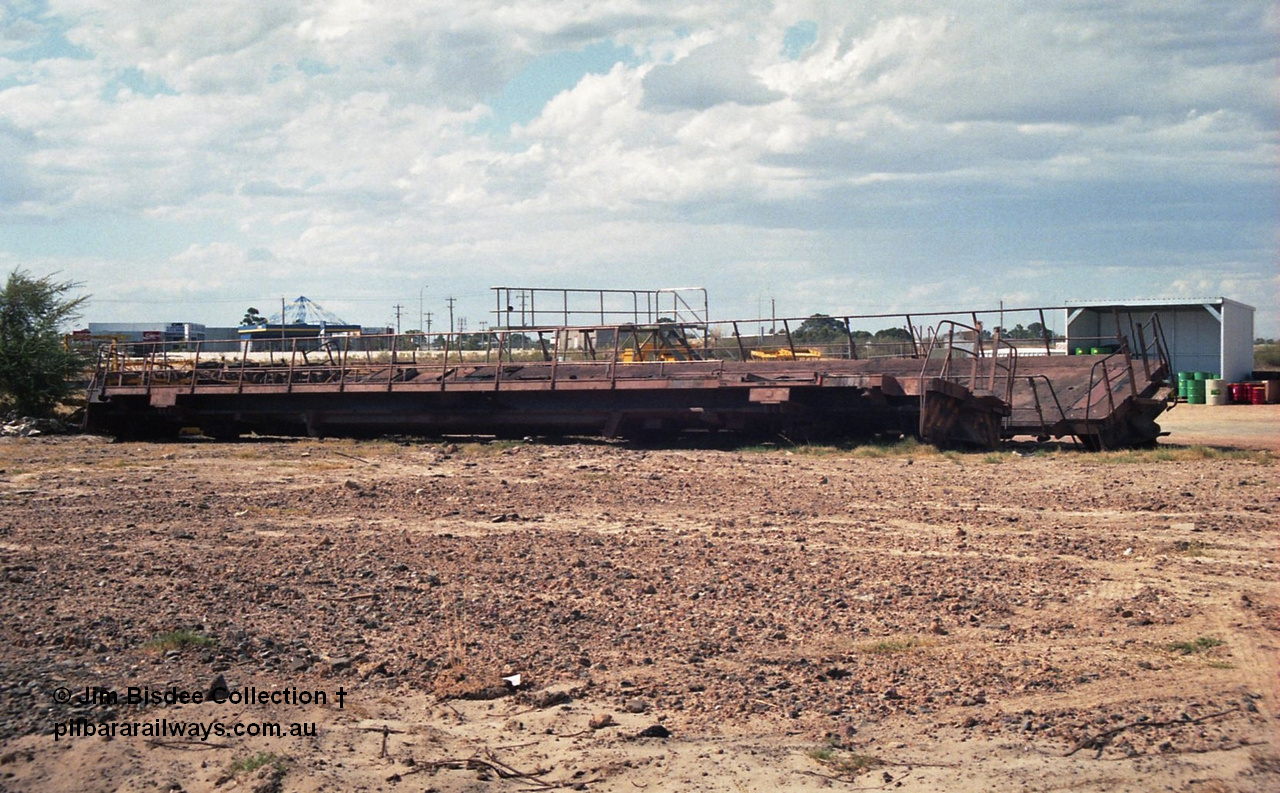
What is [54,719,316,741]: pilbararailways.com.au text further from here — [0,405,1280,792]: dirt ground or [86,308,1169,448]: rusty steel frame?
[86,308,1169,448]: rusty steel frame

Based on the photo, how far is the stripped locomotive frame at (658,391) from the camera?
64.1 feet

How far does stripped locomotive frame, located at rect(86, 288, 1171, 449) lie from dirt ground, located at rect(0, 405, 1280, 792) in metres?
5.16

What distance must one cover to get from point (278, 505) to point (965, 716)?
10.3m

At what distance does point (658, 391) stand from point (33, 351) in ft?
68.9

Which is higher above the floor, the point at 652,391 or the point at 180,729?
the point at 652,391

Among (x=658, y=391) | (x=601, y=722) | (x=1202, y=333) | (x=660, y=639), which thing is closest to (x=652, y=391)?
(x=658, y=391)

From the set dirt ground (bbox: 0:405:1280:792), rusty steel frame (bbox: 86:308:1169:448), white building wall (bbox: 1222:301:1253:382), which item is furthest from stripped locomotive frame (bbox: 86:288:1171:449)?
white building wall (bbox: 1222:301:1253:382)

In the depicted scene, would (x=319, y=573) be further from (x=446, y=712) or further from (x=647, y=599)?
(x=446, y=712)

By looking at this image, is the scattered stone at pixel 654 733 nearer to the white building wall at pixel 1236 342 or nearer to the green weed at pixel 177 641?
the green weed at pixel 177 641

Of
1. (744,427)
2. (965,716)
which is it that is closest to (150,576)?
(965,716)

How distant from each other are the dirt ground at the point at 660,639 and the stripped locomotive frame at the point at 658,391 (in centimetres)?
→ 516

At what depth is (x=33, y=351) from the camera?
33.2 metres

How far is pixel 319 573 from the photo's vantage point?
9602 millimetres

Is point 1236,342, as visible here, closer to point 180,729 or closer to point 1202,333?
point 1202,333
